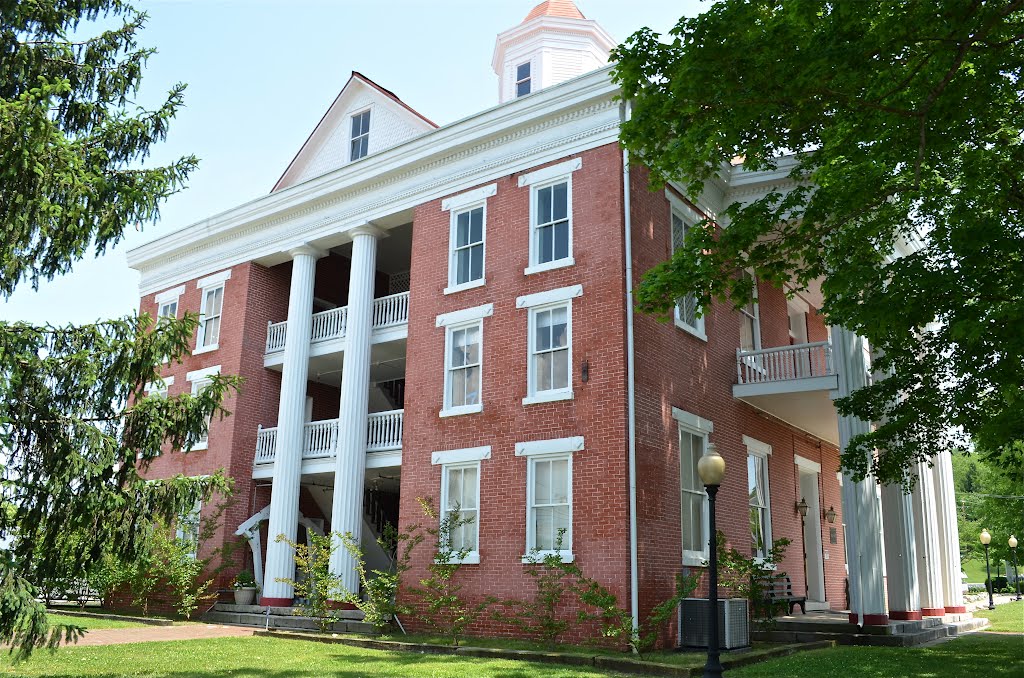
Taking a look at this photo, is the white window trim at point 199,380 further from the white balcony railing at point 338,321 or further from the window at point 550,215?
the window at point 550,215

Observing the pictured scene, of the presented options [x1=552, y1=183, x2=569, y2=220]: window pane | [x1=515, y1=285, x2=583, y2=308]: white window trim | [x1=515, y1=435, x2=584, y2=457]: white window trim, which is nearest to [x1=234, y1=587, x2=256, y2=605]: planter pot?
[x1=515, y1=435, x2=584, y2=457]: white window trim

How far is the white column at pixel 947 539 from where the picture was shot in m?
23.1

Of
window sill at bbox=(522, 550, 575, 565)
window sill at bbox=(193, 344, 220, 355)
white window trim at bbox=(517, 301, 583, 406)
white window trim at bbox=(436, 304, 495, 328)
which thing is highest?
window sill at bbox=(193, 344, 220, 355)

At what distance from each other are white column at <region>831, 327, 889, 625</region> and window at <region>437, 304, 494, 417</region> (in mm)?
7458

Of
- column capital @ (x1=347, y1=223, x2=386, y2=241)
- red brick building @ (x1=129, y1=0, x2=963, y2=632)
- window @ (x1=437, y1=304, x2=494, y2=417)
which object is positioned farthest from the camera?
column capital @ (x1=347, y1=223, x2=386, y2=241)

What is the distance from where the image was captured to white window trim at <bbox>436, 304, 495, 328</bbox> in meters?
18.6

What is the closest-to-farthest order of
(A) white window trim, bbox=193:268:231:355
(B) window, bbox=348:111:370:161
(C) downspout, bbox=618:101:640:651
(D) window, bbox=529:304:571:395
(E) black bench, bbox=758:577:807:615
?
(C) downspout, bbox=618:101:640:651
(D) window, bbox=529:304:571:395
(E) black bench, bbox=758:577:807:615
(B) window, bbox=348:111:370:161
(A) white window trim, bbox=193:268:231:355

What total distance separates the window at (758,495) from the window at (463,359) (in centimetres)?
686

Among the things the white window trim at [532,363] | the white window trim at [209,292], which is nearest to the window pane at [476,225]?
the white window trim at [532,363]

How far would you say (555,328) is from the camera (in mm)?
17562

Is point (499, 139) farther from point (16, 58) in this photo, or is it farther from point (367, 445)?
point (16, 58)

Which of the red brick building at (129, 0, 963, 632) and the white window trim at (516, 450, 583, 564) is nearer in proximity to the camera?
the white window trim at (516, 450, 583, 564)

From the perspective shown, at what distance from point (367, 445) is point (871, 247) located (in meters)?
12.1

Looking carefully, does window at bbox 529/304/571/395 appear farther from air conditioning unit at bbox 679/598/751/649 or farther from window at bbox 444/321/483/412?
air conditioning unit at bbox 679/598/751/649
